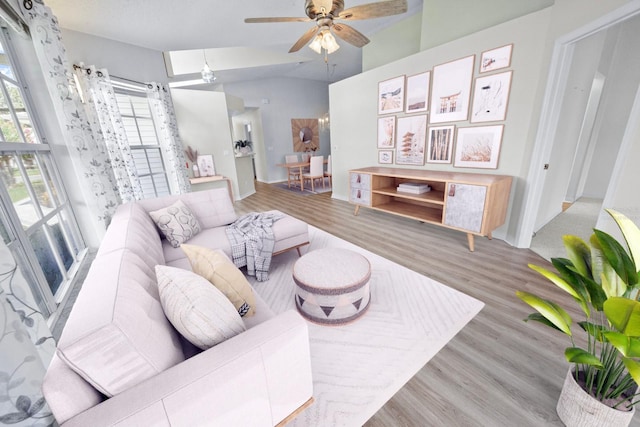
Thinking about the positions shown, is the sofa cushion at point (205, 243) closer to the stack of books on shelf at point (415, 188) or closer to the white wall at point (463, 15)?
the stack of books on shelf at point (415, 188)

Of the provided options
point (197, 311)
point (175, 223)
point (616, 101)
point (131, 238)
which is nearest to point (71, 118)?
point (175, 223)

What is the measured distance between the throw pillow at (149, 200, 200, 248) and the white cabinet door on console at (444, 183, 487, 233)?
2.81 metres

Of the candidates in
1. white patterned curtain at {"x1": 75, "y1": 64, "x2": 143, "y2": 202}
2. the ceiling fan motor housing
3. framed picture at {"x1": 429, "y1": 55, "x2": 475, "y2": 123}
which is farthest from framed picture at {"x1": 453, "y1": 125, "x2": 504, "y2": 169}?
white patterned curtain at {"x1": 75, "y1": 64, "x2": 143, "y2": 202}

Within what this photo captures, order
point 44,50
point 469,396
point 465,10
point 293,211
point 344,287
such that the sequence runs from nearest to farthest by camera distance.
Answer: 1. point 469,396
2. point 344,287
3. point 44,50
4. point 465,10
5. point 293,211

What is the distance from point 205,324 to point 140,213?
166 centimetres

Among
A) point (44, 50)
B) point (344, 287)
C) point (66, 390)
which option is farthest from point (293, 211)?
point (66, 390)

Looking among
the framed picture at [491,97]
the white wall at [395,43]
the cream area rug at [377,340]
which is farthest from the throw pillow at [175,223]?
the white wall at [395,43]

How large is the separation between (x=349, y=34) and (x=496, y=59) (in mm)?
1680

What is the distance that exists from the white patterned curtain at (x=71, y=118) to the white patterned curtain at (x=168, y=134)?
1461 mm

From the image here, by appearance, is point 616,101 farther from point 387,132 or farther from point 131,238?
point 131,238

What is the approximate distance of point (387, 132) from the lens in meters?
3.96

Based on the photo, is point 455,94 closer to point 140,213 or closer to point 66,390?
point 140,213

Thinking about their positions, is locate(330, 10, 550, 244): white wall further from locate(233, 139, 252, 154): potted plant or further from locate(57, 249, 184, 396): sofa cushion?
locate(233, 139, 252, 154): potted plant

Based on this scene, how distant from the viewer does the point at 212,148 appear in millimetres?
5371
